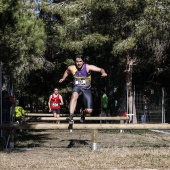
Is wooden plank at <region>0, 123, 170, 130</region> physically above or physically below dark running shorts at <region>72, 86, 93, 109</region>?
below

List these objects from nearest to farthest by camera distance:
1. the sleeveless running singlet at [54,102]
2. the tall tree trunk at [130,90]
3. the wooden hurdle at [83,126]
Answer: the wooden hurdle at [83,126] → the sleeveless running singlet at [54,102] → the tall tree trunk at [130,90]

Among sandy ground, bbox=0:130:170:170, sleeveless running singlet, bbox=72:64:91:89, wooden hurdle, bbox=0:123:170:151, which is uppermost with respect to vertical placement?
sleeveless running singlet, bbox=72:64:91:89

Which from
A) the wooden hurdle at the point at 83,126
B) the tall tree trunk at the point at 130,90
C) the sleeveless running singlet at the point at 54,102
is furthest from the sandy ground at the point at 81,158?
the tall tree trunk at the point at 130,90

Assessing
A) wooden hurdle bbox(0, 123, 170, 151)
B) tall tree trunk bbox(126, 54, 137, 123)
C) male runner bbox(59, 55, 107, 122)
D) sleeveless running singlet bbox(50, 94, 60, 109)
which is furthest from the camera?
tall tree trunk bbox(126, 54, 137, 123)

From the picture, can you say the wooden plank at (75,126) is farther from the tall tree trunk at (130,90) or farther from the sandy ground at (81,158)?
the tall tree trunk at (130,90)

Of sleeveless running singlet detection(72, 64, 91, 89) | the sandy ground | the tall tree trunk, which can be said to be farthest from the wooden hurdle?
the tall tree trunk

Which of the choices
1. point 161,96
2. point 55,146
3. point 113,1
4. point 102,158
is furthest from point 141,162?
point 161,96

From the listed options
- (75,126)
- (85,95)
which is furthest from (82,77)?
(75,126)

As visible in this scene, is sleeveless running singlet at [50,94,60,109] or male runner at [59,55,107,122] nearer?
male runner at [59,55,107,122]

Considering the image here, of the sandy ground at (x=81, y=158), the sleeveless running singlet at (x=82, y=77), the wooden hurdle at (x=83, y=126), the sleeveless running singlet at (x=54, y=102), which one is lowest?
the sandy ground at (x=81, y=158)

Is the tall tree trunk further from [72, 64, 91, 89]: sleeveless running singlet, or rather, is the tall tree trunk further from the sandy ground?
[72, 64, 91, 89]: sleeveless running singlet

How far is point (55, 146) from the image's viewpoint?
12.7 m

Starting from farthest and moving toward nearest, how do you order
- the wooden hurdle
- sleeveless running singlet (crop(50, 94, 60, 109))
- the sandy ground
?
1. sleeveless running singlet (crop(50, 94, 60, 109))
2. the wooden hurdle
3. the sandy ground

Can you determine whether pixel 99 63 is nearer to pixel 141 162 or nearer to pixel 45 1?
pixel 45 1
